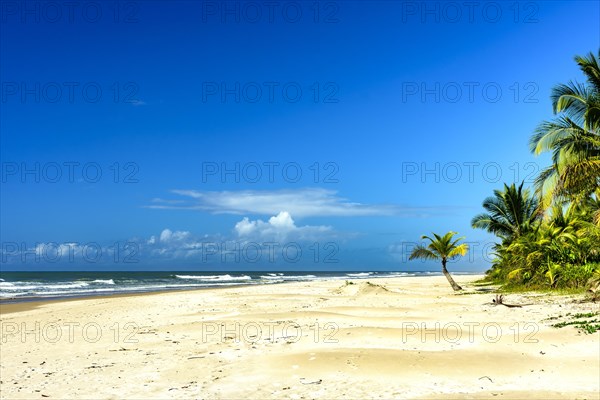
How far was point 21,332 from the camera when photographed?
594 inches

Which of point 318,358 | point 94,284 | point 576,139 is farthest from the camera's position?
point 94,284

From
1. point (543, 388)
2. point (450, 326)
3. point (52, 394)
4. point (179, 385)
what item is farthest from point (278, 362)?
point (450, 326)

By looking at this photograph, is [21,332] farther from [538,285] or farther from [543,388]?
[538,285]

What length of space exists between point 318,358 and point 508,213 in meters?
27.7

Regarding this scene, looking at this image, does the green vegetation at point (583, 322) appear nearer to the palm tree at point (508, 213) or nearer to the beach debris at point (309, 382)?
the beach debris at point (309, 382)

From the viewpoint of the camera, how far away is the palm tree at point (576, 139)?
17.1m

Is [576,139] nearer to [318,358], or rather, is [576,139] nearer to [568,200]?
[568,200]

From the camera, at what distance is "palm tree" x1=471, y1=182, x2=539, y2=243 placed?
103ft

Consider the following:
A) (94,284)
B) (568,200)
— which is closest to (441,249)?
(568,200)

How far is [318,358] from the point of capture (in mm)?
9141

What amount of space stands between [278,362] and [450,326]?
597cm

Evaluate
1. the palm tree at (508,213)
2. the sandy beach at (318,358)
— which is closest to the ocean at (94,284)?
the sandy beach at (318,358)

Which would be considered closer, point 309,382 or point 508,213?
point 309,382

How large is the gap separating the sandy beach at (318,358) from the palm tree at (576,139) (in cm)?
499
